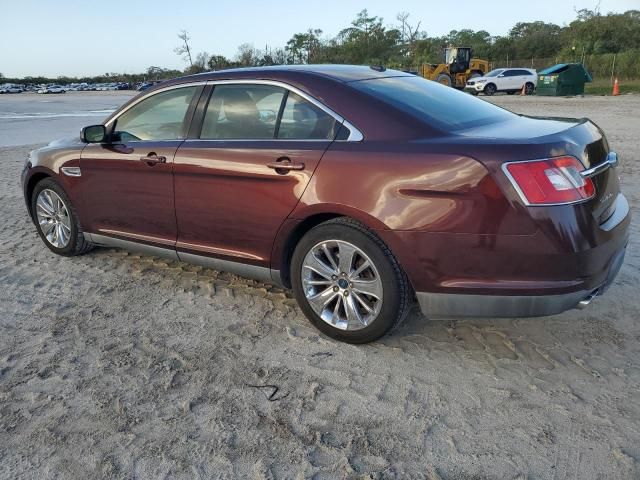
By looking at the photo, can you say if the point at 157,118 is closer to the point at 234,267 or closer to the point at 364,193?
the point at 234,267

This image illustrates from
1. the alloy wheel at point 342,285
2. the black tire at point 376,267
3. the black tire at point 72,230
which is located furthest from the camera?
the black tire at point 72,230

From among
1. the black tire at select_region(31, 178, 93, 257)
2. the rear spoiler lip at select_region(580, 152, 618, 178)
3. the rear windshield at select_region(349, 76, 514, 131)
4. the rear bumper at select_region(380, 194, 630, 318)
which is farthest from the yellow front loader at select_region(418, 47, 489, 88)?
the rear bumper at select_region(380, 194, 630, 318)

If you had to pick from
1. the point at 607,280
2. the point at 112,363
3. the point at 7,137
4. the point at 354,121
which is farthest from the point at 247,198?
the point at 7,137

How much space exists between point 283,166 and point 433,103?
102cm

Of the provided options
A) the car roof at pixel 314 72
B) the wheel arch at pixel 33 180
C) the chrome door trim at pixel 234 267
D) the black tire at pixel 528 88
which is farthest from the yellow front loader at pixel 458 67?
the chrome door trim at pixel 234 267

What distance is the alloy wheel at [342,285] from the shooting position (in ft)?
10.8

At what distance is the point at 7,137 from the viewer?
15953mm

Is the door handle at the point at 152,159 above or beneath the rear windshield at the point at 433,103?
beneath

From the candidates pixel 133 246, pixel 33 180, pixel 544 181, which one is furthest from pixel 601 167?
pixel 33 180

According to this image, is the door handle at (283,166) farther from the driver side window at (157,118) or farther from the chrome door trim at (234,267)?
the driver side window at (157,118)

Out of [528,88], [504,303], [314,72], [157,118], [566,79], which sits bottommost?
[528,88]

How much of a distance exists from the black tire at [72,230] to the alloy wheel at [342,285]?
2534 mm

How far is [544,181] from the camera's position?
276cm

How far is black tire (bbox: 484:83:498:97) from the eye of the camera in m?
31.8
